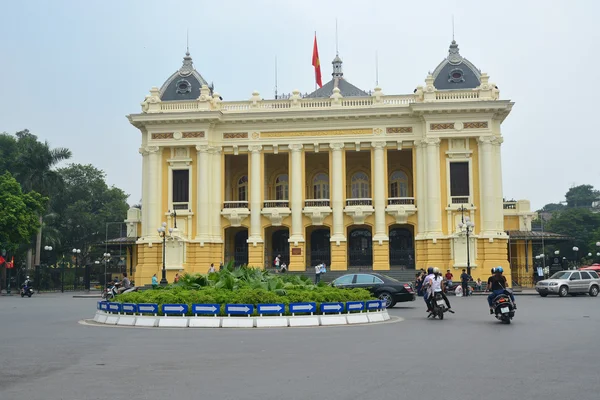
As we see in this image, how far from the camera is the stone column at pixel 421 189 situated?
47.1 m

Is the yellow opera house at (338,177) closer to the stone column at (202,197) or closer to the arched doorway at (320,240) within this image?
the stone column at (202,197)

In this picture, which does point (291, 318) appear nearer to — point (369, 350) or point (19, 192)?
point (369, 350)

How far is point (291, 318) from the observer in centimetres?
1856

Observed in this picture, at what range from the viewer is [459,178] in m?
47.0

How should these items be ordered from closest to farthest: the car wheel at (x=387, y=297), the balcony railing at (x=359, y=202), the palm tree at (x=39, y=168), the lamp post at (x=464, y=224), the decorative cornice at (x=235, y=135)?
the car wheel at (x=387, y=297)
the lamp post at (x=464, y=224)
the balcony railing at (x=359, y=202)
the decorative cornice at (x=235, y=135)
the palm tree at (x=39, y=168)

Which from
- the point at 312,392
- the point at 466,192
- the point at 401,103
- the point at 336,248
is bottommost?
the point at 312,392

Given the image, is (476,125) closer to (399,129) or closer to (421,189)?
(399,129)

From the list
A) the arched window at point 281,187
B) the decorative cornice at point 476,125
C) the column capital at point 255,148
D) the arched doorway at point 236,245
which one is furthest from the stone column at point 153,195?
the decorative cornice at point 476,125

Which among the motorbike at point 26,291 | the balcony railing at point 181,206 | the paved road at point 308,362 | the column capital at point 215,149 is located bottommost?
the paved road at point 308,362

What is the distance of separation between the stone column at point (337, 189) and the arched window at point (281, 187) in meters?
6.09

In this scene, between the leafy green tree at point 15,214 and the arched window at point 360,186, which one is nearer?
the leafy green tree at point 15,214

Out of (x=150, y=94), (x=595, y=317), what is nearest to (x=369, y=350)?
(x=595, y=317)

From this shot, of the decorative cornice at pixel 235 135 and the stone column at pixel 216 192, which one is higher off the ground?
the decorative cornice at pixel 235 135

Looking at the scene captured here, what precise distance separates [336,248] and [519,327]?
2990cm
